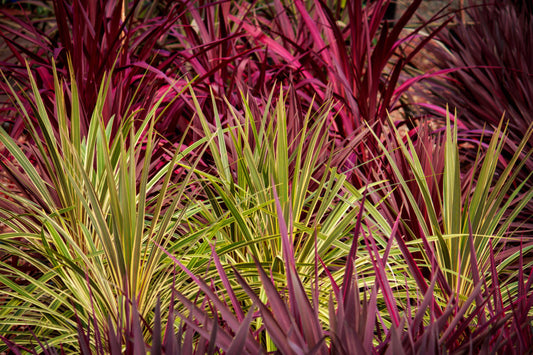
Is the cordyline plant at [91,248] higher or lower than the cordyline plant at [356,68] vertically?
lower

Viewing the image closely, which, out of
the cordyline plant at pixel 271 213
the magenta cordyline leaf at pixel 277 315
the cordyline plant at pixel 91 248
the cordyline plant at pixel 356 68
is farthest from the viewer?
the cordyline plant at pixel 356 68

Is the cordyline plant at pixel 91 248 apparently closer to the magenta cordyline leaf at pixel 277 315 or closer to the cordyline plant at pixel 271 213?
the cordyline plant at pixel 271 213

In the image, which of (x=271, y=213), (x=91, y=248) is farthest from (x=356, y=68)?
(x=91, y=248)

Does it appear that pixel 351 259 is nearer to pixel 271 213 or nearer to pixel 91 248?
pixel 271 213

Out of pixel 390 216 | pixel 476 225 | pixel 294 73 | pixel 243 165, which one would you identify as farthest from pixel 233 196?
pixel 294 73

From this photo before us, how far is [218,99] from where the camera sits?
5.74ft

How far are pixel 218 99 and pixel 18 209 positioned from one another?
31.4 inches

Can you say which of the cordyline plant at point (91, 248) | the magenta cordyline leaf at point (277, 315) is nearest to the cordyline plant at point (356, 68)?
the cordyline plant at point (91, 248)

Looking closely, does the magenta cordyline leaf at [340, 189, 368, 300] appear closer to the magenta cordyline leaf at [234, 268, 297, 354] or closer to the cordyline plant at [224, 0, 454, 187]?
the magenta cordyline leaf at [234, 268, 297, 354]

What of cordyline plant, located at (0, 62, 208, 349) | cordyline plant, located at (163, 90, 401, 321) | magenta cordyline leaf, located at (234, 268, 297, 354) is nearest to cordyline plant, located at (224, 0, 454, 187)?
cordyline plant, located at (163, 90, 401, 321)

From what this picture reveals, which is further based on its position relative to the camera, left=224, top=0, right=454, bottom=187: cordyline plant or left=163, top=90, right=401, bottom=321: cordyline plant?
left=224, top=0, right=454, bottom=187: cordyline plant

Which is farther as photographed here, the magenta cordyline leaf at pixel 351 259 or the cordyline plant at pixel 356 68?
the cordyline plant at pixel 356 68

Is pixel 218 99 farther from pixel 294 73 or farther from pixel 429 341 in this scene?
pixel 429 341

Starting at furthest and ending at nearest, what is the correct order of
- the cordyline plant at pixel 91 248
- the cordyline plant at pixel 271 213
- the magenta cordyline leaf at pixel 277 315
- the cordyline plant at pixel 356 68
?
1. the cordyline plant at pixel 356 68
2. the cordyline plant at pixel 271 213
3. the cordyline plant at pixel 91 248
4. the magenta cordyline leaf at pixel 277 315
